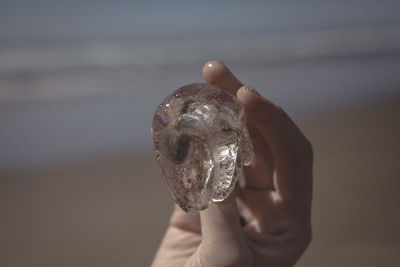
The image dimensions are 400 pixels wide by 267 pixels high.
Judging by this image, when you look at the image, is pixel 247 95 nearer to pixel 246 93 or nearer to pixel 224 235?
pixel 246 93

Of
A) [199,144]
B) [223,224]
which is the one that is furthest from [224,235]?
[199,144]

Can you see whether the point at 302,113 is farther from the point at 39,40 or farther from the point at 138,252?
the point at 39,40

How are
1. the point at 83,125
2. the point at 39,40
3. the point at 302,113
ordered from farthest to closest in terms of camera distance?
the point at 39,40, the point at 302,113, the point at 83,125

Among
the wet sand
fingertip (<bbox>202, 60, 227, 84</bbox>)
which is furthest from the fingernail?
the wet sand

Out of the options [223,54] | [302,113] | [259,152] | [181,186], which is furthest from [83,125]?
[223,54]

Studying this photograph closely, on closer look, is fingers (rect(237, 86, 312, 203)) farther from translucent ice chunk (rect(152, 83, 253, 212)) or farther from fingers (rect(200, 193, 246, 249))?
fingers (rect(200, 193, 246, 249))

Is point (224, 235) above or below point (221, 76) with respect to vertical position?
below

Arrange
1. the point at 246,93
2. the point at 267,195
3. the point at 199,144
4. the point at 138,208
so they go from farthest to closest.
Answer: the point at 138,208 < the point at 267,195 < the point at 246,93 < the point at 199,144
